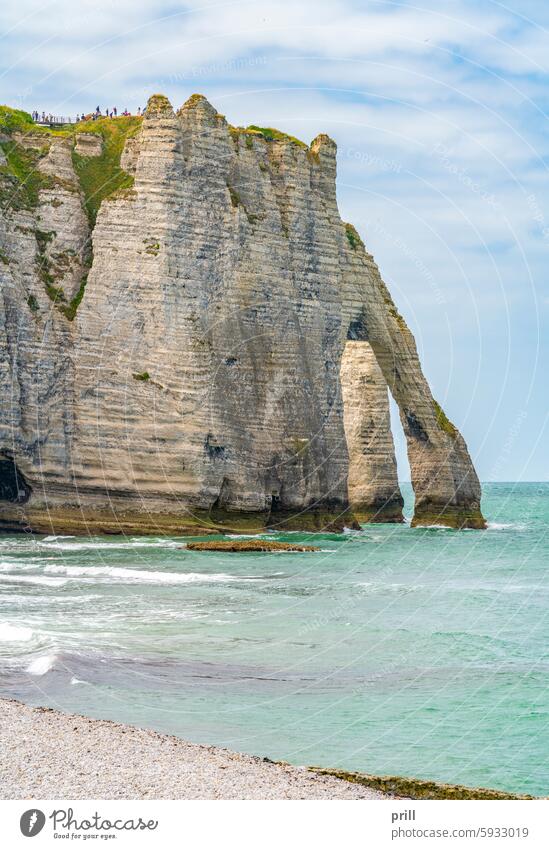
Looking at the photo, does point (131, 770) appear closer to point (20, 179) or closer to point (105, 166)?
point (20, 179)

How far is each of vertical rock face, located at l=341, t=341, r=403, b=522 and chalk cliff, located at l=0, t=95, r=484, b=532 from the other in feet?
18.7

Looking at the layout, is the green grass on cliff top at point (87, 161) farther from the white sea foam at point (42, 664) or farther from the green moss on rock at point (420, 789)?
the green moss on rock at point (420, 789)

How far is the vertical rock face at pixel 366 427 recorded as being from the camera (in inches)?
2584

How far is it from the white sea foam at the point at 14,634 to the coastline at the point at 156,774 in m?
7.49

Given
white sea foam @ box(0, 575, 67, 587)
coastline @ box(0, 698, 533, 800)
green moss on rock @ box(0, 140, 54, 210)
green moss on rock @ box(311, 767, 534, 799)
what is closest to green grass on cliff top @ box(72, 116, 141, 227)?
green moss on rock @ box(0, 140, 54, 210)

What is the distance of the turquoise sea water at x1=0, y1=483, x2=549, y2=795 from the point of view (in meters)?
17.2

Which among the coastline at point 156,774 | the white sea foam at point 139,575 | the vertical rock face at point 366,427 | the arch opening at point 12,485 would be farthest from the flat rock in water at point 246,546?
the coastline at point 156,774

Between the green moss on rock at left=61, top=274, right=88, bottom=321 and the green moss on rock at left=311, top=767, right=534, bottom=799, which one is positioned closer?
the green moss on rock at left=311, top=767, right=534, bottom=799

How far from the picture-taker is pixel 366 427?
6625 centimetres

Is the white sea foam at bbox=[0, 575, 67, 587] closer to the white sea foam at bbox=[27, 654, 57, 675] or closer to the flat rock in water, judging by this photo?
the flat rock in water

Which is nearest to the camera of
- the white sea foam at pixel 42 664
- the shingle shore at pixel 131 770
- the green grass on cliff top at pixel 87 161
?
the shingle shore at pixel 131 770

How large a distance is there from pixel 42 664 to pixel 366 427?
1806 inches

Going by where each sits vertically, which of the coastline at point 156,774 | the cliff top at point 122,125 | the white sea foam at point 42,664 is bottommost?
the coastline at point 156,774
